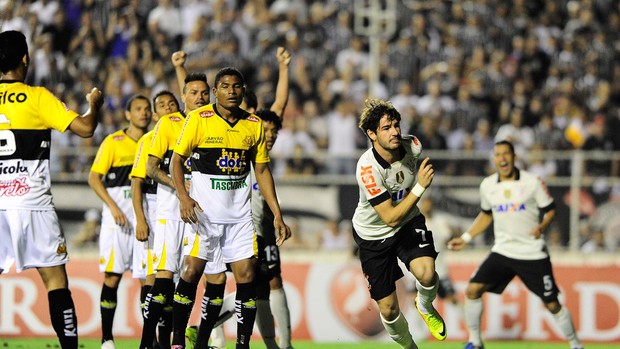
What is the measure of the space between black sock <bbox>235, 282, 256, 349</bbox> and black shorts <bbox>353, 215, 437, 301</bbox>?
1.37 metres

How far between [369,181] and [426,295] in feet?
4.04

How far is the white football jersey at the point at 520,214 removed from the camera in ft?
41.0

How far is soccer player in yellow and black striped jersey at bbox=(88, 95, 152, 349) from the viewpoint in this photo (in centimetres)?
1131

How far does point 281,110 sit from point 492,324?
638 centimetres

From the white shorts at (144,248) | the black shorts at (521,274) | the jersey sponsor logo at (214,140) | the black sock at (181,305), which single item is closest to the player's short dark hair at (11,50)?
the jersey sponsor logo at (214,140)

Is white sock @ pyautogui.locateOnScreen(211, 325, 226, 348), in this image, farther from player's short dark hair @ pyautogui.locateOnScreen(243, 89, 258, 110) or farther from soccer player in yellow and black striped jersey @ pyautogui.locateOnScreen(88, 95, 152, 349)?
player's short dark hair @ pyautogui.locateOnScreen(243, 89, 258, 110)

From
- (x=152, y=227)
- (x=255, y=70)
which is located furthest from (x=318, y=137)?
(x=152, y=227)

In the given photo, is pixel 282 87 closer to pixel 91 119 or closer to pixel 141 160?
pixel 141 160

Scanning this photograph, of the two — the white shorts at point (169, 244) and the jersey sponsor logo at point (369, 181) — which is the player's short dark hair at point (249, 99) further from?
the jersey sponsor logo at point (369, 181)

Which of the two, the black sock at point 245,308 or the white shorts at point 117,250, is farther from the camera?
the white shorts at point 117,250

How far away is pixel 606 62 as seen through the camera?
21.9 metres

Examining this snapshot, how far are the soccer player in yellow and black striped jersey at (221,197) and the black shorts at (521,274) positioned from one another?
4.10 meters

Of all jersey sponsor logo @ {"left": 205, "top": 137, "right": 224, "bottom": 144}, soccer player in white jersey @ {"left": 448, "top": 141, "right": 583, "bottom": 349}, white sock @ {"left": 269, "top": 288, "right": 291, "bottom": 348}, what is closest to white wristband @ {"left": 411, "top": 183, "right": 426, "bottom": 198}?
jersey sponsor logo @ {"left": 205, "top": 137, "right": 224, "bottom": 144}

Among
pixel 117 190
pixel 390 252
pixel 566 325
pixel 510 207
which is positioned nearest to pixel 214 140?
pixel 390 252
